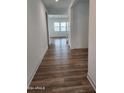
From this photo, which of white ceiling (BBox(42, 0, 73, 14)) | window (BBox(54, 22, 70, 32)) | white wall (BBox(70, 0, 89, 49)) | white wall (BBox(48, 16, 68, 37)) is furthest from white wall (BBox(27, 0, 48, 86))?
window (BBox(54, 22, 70, 32))

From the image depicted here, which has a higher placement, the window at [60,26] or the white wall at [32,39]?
the window at [60,26]

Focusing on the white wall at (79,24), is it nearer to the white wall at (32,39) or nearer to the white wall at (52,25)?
the white wall at (32,39)

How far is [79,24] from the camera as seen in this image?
7.20 m

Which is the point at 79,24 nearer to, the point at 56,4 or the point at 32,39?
the point at 56,4

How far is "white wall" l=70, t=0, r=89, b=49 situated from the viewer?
712 cm

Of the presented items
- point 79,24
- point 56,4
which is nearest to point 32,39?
point 56,4

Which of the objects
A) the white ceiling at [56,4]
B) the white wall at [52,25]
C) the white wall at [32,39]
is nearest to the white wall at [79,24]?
the white ceiling at [56,4]

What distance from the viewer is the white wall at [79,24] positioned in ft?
23.4

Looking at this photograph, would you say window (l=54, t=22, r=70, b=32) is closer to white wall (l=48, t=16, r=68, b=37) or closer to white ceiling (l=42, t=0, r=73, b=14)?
white wall (l=48, t=16, r=68, b=37)
